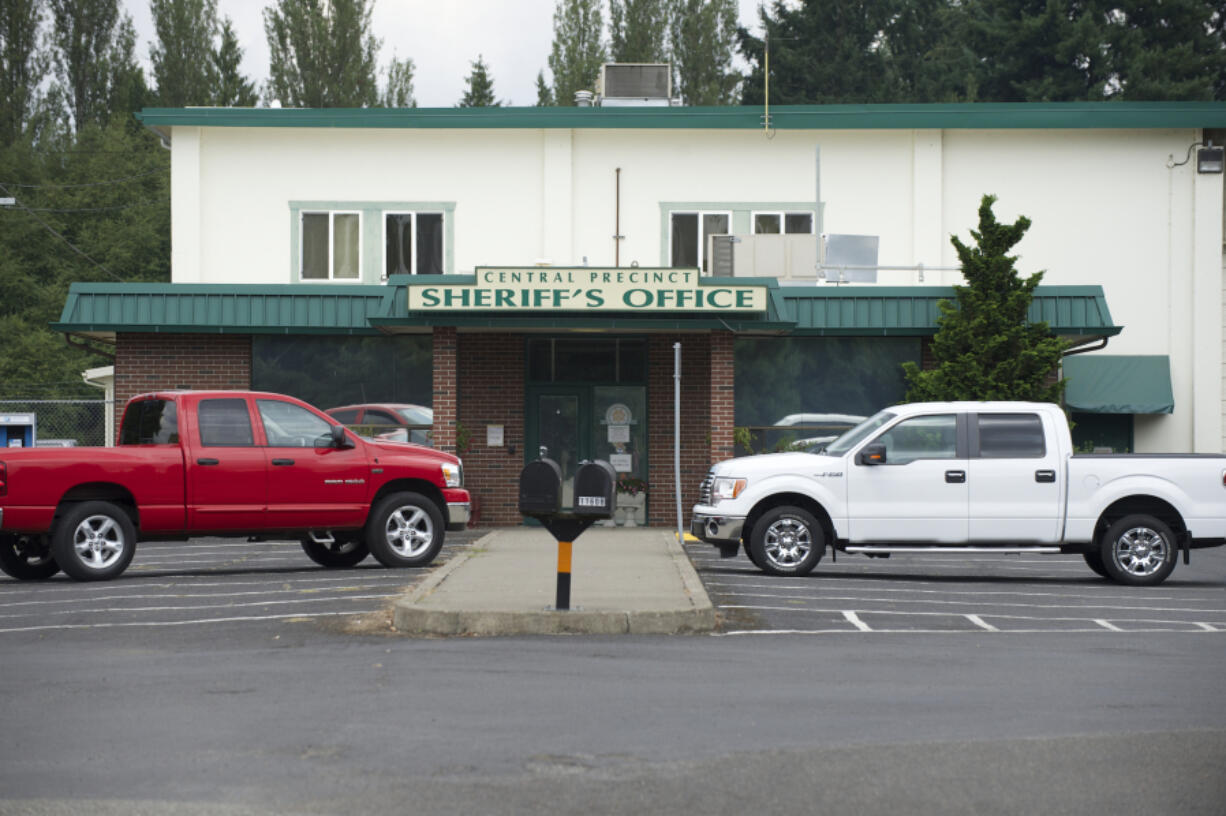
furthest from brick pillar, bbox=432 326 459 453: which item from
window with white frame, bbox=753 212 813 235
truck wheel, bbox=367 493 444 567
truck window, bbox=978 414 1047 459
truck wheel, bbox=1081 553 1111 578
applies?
truck wheel, bbox=1081 553 1111 578

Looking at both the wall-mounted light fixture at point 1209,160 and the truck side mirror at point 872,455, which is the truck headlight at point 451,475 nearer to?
the truck side mirror at point 872,455

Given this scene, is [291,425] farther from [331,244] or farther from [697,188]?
[697,188]

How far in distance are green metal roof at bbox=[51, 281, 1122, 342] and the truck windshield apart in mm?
6699

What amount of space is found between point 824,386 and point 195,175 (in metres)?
11.8

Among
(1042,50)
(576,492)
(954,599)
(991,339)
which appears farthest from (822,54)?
(576,492)

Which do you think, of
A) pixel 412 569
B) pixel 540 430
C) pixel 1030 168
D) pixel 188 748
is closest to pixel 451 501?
pixel 412 569

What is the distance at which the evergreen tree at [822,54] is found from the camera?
178 ft

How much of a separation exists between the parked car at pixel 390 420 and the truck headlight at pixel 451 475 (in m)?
7.32

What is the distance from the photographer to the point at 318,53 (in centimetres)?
5219

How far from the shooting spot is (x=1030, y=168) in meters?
28.1

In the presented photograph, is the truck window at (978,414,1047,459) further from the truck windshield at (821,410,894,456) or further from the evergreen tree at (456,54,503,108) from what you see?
the evergreen tree at (456,54,503,108)

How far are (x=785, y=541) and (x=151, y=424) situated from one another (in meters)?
6.70

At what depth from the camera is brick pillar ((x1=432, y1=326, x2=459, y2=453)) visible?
2341 centimetres

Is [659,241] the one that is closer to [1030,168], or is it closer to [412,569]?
[1030,168]
